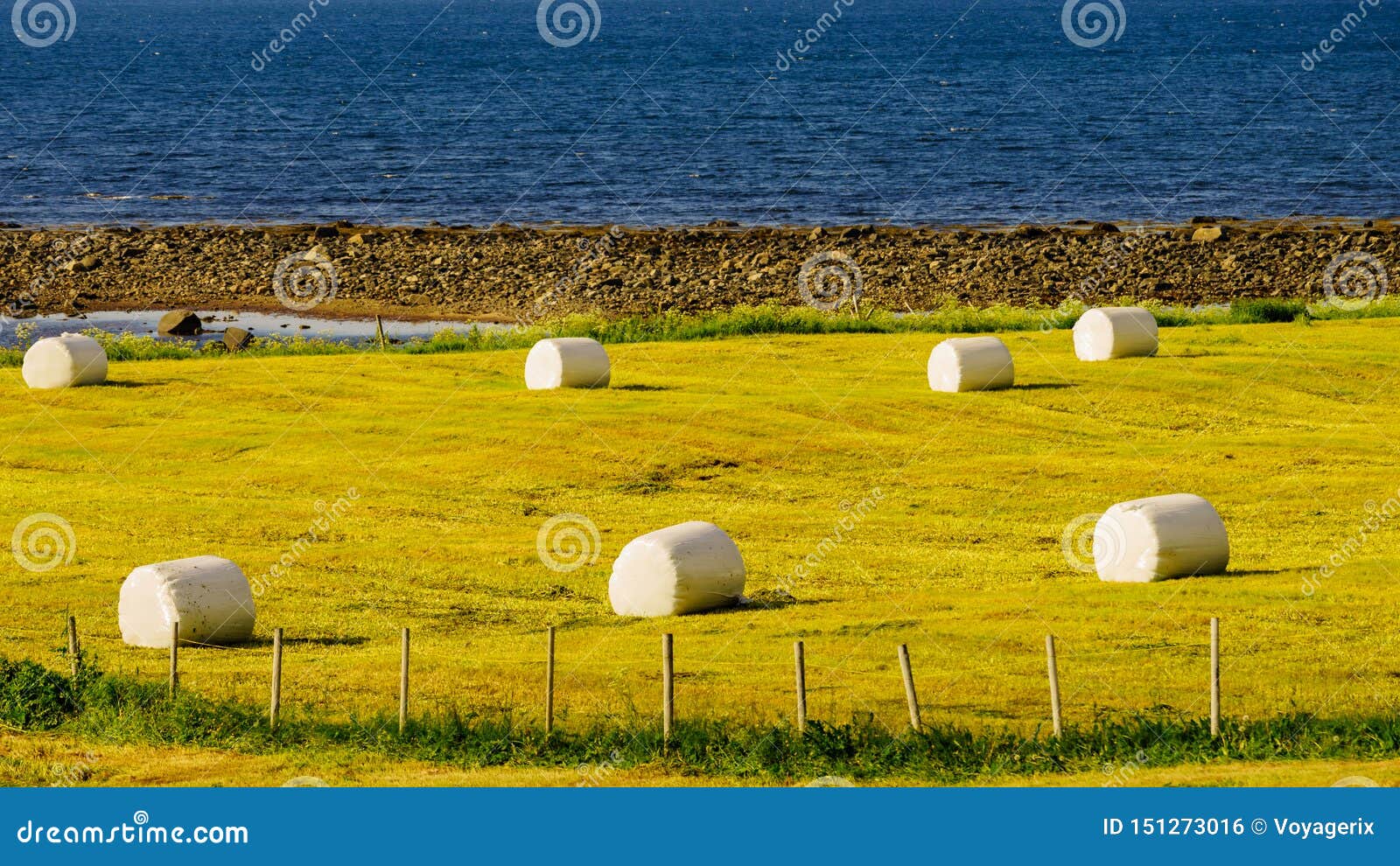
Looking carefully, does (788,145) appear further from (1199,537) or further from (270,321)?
(1199,537)

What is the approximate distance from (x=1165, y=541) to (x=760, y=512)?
481 inches

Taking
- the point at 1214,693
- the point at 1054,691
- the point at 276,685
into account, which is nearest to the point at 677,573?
the point at 276,685

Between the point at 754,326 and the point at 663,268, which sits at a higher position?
the point at 663,268

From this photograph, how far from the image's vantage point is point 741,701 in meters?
29.9

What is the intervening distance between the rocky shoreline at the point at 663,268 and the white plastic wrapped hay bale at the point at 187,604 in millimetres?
54150

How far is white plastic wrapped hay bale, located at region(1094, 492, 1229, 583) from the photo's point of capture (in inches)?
1494

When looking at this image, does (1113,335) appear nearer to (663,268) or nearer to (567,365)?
(567,365)

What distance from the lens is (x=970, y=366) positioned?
2367 inches

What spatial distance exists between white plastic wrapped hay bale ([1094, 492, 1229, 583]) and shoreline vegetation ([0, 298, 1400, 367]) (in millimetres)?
36469

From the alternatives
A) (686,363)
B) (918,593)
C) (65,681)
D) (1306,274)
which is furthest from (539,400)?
(1306,274)

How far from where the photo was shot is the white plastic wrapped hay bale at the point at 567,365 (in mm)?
60750

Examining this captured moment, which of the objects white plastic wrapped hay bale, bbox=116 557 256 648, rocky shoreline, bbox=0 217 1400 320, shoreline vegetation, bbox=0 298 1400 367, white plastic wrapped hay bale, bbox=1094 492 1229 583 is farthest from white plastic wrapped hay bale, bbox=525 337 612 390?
rocky shoreline, bbox=0 217 1400 320

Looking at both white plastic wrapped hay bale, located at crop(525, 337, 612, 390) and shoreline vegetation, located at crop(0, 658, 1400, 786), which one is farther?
white plastic wrapped hay bale, located at crop(525, 337, 612, 390)

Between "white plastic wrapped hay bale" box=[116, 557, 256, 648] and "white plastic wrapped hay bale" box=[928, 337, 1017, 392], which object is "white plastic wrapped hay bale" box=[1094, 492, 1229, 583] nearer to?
"white plastic wrapped hay bale" box=[116, 557, 256, 648]
